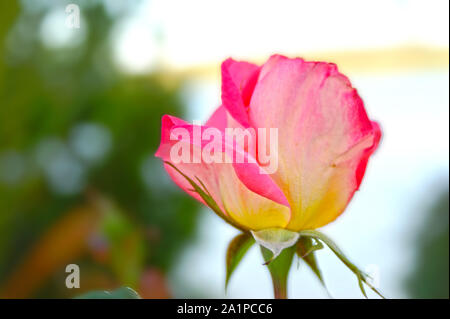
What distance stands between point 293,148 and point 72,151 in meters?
0.90

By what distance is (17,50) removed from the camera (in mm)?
919

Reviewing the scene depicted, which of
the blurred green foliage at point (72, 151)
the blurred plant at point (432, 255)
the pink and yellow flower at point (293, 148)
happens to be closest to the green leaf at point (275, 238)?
the pink and yellow flower at point (293, 148)

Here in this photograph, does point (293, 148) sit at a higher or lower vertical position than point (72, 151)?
lower

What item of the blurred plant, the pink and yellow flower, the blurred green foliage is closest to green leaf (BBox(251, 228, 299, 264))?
the pink and yellow flower

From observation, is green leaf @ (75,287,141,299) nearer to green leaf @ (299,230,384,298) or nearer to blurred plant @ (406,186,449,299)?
green leaf @ (299,230,384,298)

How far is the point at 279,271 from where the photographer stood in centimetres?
13

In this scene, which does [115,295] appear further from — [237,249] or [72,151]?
[72,151]

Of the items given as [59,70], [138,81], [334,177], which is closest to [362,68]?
[138,81]

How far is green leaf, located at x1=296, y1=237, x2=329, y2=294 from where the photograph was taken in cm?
13

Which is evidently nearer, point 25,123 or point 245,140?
point 245,140

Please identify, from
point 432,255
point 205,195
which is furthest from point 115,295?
point 432,255

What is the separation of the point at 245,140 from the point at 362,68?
1.12m
